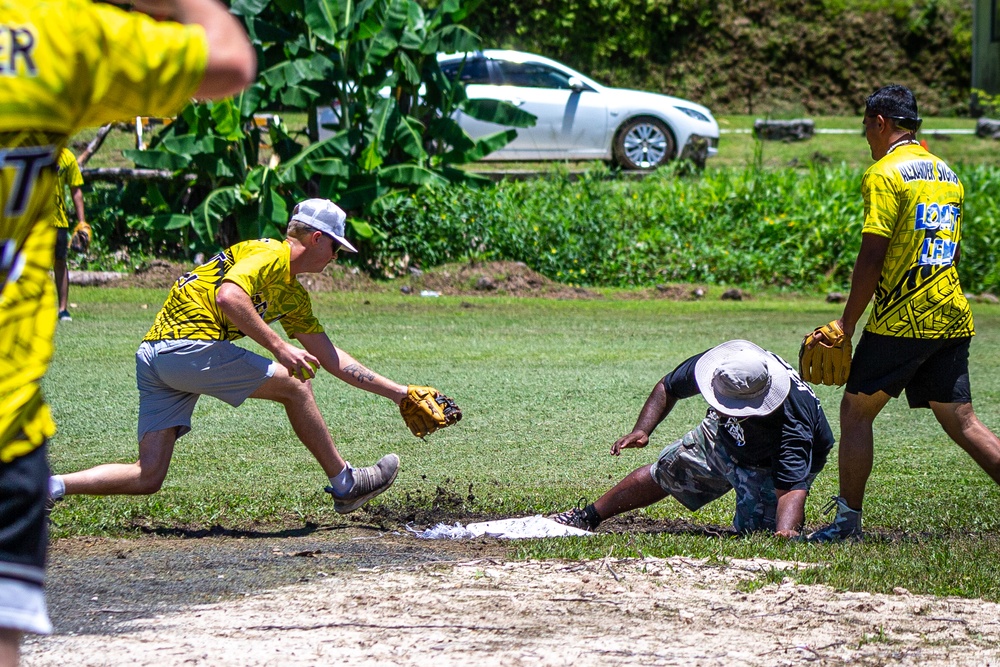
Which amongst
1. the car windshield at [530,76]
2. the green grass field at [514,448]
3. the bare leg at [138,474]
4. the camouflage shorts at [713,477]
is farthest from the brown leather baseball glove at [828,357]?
the car windshield at [530,76]

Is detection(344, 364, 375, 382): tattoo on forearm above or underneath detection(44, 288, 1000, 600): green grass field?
above

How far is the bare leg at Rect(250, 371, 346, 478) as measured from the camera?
571cm

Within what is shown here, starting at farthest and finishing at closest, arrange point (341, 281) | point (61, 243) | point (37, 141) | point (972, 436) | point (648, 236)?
point (648, 236), point (341, 281), point (61, 243), point (972, 436), point (37, 141)

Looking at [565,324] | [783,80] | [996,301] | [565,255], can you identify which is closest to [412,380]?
[565,324]

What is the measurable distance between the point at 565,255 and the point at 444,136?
2.73 metres

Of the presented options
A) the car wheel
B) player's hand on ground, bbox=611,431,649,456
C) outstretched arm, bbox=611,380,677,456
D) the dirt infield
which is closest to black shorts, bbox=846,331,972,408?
outstretched arm, bbox=611,380,677,456

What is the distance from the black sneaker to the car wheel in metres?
14.6

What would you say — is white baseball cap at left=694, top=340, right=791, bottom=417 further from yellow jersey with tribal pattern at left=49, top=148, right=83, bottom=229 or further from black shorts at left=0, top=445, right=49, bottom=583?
yellow jersey with tribal pattern at left=49, top=148, right=83, bottom=229

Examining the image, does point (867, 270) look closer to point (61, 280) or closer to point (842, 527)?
point (842, 527)

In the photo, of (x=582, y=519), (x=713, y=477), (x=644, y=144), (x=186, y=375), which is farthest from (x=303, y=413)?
(x=644, y=144)

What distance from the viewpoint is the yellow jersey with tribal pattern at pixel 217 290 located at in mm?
5602

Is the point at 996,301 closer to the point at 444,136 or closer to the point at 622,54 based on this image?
the point at 444,136

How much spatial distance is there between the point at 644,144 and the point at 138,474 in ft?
51.7

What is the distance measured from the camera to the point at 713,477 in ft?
19.6
